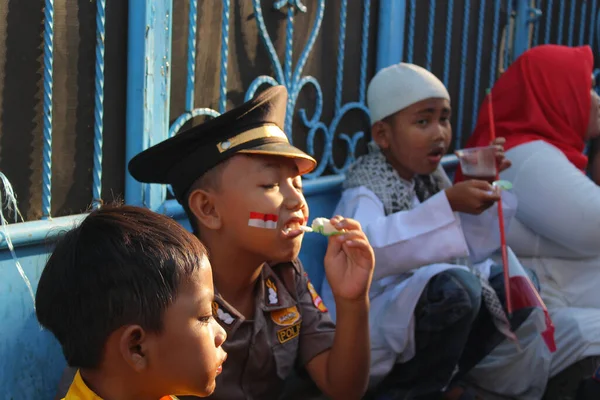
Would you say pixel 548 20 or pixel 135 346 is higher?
pixel 548 20

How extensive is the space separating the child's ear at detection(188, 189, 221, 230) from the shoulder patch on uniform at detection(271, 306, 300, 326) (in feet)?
1.13

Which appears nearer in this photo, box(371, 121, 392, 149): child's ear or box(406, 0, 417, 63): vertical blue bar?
box(371, 121, 392, 149): child's ear

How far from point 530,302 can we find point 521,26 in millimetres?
2313

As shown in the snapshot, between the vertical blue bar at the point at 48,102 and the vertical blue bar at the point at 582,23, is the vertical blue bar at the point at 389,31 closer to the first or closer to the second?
the vertical blue bar at the point at 48,102

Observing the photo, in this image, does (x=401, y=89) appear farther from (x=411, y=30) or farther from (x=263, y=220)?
(x=263, y=220)

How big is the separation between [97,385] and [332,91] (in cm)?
213

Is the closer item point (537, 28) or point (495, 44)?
point (495, 44)

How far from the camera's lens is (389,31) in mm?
3633

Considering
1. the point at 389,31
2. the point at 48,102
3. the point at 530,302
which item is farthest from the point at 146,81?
the point at 530,302

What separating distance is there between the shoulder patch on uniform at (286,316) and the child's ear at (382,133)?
111cm

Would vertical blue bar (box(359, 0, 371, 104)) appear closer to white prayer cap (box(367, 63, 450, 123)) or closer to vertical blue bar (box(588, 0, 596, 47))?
white prayer cap (box(367, 63, 450, 123))

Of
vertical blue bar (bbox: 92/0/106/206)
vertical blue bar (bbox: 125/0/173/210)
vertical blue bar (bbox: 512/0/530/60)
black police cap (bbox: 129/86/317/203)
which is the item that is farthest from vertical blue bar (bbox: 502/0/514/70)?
vertical blue bar (bbox: 92/0/106/206)

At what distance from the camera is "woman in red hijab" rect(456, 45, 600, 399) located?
3309mm

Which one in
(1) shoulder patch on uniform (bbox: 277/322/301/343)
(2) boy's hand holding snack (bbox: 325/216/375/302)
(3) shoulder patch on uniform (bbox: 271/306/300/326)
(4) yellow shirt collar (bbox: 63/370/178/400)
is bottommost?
(1) shoulder patch on uniform (bbox: 277/322/301/343)
